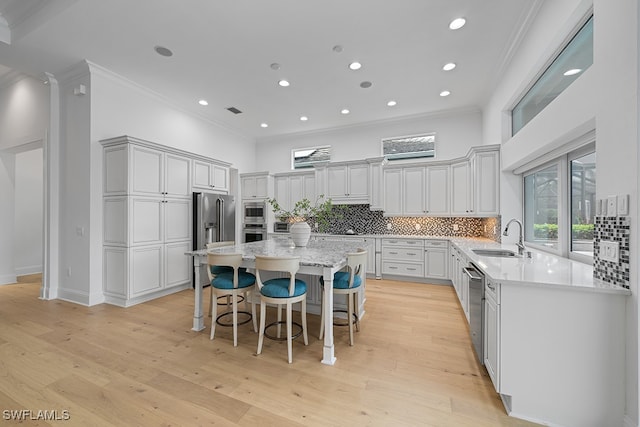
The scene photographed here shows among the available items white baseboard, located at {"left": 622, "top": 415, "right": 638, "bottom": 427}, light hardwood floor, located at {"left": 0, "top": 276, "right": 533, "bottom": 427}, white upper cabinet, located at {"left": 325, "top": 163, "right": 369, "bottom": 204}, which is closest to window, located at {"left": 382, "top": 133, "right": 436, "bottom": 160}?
white upper cabinet, located at {"left": 325, "top": 163, "right": 369, "bottom": 204}

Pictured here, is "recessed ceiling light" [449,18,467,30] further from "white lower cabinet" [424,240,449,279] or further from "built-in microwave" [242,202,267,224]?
"built-in microwave" [242,202,267,224]

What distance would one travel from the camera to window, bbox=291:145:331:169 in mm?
6398

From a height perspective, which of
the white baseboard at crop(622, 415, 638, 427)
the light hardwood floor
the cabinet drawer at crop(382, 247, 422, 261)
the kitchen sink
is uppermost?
the kitchen sink

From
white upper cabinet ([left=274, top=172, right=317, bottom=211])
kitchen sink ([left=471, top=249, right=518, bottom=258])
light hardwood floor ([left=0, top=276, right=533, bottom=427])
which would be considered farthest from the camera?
white upper cabinet ([left=274, top=172, right=317, bottom=211])

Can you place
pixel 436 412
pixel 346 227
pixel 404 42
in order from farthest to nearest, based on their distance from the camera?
pixel 346 227, pixel 404 42, pixel 436 412

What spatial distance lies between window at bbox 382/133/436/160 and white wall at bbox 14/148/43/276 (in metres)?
7.52

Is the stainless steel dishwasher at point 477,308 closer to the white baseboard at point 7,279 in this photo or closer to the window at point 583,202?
the window at point 583,202

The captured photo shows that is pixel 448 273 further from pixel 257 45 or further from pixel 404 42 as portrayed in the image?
pixel 257 45

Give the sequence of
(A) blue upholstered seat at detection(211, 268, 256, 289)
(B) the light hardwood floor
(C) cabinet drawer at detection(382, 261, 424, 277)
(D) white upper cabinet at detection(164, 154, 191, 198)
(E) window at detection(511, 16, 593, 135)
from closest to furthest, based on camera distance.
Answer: (B) the light hardwood floor, (E) window at detection(511, 16, 593, 135), (A) blue upholstered seat at detection(211, 268, 256, 289), (D) white upper cabinet at detection(164, 154, 191, 198), (C) cabinet drawer at detection(382, 261, 424, 277)

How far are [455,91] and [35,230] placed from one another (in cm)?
889

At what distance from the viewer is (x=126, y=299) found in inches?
142

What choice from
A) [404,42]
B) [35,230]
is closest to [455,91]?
[404,42]

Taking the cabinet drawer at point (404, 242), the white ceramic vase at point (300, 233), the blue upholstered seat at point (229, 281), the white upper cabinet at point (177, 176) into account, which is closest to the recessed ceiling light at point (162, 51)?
the white upper cabinet at point (177, 176)

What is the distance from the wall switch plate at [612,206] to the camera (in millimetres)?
1547
